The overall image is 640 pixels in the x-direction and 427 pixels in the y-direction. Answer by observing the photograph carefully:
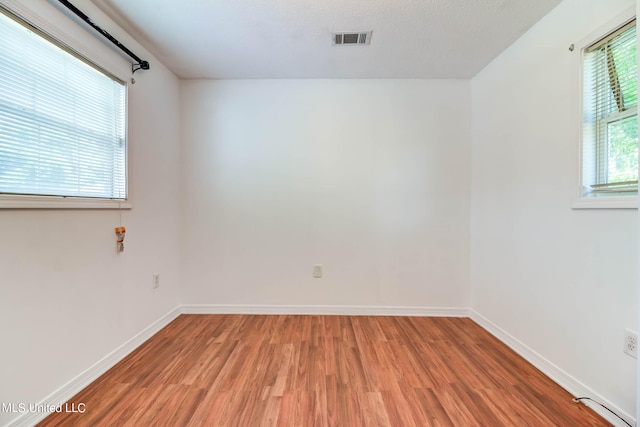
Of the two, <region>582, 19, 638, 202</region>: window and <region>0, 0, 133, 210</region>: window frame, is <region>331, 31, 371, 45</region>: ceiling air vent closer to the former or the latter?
<region>582, 19, 638, 202</region>: window

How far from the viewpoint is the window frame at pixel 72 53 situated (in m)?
1.28

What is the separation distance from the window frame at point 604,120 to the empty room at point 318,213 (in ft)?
0.03

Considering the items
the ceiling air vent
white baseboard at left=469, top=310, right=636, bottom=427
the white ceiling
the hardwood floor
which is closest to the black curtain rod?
the white ceiling

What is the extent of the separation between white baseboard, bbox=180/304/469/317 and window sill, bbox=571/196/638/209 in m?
1.58

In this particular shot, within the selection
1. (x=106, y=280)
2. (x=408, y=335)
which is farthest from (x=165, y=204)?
(x=408, y=335)

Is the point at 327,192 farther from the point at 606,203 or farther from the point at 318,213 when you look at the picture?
the point at 606,203

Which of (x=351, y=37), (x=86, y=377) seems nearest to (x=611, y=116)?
(x=351, y=37)

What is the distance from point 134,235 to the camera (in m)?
2.06

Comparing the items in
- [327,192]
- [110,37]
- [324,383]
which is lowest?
[324,383]

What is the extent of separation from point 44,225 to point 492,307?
336 cm

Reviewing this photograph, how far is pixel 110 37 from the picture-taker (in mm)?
1761

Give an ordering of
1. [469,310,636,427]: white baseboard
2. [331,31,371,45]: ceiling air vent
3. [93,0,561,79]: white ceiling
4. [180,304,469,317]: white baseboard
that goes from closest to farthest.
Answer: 1. [469,310,636,427]: white baseboard
2. [93,0,561,79]: white ceiling
3. [331,31,371,45]: ceiling air vent
4. [180,304,469,317]: white baseboard

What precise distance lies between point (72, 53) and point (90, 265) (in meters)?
1.33

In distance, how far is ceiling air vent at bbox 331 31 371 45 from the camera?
1.99 m
